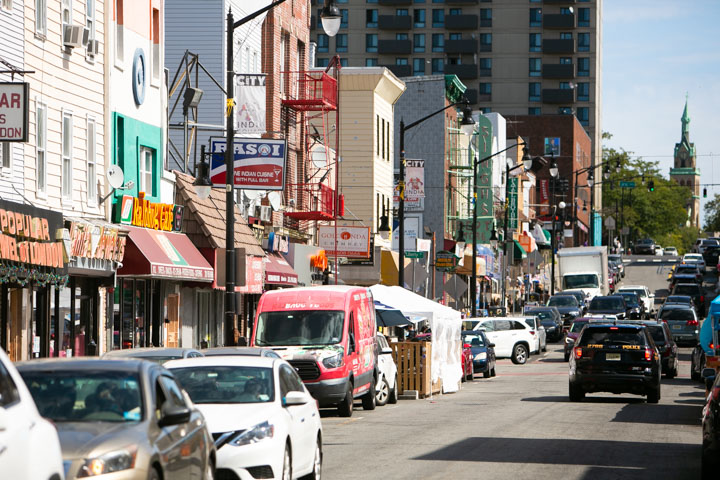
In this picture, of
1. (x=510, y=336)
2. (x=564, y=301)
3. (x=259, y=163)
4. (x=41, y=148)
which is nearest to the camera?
(x=41, y=148)

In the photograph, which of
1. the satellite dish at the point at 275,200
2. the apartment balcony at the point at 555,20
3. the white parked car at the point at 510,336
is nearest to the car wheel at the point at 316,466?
the satellite dish at the point at 275,200

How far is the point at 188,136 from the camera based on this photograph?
39281 mm

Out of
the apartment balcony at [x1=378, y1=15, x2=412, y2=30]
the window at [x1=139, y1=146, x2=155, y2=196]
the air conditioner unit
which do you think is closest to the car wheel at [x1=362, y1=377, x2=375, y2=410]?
the window at [x1=139, y1=146, x2=155, y2=196]

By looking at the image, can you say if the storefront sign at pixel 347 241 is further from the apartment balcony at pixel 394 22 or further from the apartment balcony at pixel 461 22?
the apartment balcony at pixel 461 22

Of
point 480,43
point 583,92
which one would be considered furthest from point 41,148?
point 583,92

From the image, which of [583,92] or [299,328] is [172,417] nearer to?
[299,328]

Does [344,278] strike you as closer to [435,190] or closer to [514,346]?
[514,346]

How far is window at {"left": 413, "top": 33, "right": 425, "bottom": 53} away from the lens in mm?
132125

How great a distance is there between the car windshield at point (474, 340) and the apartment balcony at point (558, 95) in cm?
9450

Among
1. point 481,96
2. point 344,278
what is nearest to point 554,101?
point 481,96

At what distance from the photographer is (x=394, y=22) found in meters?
130

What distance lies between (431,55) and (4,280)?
11248 cm

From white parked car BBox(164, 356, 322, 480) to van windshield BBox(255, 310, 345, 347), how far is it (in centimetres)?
1129

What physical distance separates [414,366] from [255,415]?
19380mm
